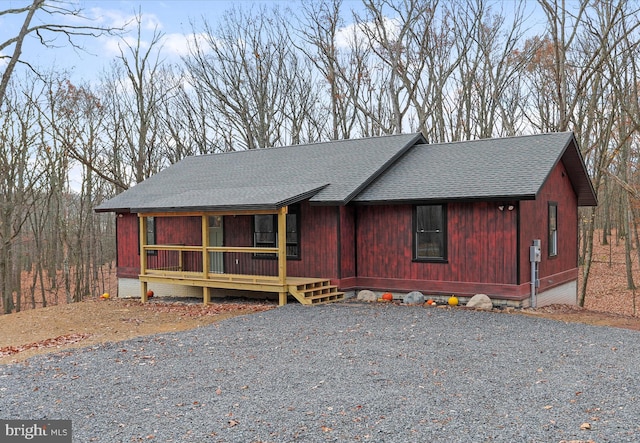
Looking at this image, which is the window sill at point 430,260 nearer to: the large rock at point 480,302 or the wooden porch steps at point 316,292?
the large rock at point 480,302

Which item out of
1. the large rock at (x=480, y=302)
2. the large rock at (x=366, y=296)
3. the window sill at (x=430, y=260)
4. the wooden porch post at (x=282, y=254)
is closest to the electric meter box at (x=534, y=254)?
the large rock at (x=480, y=302)

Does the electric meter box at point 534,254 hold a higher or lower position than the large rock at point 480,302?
higher

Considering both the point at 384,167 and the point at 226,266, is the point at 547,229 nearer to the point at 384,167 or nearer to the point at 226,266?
the point at 384,167

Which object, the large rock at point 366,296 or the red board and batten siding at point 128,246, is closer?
the large rock at point 366,296

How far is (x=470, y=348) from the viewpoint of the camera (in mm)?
8211

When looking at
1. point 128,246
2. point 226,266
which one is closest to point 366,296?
point 226,266

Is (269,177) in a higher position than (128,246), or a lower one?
higher

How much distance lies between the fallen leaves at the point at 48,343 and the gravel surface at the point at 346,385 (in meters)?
1.35

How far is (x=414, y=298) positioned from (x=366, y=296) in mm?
1311

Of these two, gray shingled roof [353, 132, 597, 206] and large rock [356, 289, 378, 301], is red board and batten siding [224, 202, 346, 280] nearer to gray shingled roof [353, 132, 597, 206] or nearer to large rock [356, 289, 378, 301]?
large rock [356, 289, 378, 301]

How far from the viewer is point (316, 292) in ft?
44.8

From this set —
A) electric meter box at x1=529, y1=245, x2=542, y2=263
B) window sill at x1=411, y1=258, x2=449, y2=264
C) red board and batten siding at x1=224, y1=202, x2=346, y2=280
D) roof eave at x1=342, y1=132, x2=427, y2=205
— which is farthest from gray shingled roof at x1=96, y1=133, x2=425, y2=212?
electric meter box at x1=529, y1=245, x2=542, y2=263

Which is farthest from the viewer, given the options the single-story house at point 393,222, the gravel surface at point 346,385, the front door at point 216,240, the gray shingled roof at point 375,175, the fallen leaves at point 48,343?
the front door at point 216,240

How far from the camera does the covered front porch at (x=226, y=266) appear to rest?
12852 millimetres
